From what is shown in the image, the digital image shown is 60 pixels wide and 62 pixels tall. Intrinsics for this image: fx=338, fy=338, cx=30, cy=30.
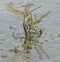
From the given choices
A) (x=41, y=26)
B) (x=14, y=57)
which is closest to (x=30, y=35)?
(x=41, y=26)

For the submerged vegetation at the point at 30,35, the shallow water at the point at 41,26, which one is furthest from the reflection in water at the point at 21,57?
the submerged vegetation at the point at 30,35

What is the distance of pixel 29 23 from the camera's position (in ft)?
26.9

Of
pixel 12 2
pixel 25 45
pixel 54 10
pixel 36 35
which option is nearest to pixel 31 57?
pixel 25 45

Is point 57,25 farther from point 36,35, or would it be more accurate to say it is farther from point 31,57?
point 31,57

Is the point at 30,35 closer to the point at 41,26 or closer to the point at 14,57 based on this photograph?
the point at 41,26

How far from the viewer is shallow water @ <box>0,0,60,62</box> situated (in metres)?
7.12

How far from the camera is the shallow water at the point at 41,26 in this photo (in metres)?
7.12

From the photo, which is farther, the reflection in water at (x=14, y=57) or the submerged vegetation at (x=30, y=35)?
the submerged vegetation at (x=30, y=35)

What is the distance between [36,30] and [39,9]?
2344 mm

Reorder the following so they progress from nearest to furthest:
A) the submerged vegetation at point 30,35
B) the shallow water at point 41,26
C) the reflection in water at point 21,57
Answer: the reflection in water at point 21,57, the shallow water at point 41,26, the submerged vegetation at point 30,35

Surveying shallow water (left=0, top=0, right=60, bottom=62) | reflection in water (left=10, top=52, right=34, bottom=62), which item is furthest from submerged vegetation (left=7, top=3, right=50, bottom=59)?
reflection in water (left=10, top=52, right=34, bottom=62)

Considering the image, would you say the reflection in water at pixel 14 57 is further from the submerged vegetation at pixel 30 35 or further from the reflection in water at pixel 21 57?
the submerged vegetation at pixel 30 35

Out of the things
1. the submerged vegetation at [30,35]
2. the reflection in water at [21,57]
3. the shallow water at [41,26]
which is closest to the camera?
the reflection in water at [21,57]

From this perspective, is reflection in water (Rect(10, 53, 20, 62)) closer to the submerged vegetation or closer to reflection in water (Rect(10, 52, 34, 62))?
reflection in water (Rect(10, 52, 34, 62))
